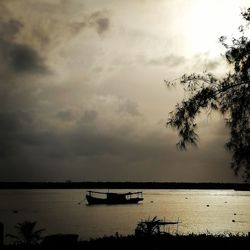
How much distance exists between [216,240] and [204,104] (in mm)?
6822

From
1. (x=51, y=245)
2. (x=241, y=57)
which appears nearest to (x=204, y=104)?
(x=241, y=57)

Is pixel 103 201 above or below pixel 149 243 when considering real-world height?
above

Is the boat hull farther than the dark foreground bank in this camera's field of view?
Yes

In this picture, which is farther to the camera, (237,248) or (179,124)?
(179,124)

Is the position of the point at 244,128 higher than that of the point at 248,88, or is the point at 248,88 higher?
the point at 248,88

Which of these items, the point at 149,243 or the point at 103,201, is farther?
the point at 103,201

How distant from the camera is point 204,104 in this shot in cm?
2411

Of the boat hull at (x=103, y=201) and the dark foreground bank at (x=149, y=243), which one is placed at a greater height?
the boat hull at (x=103, y=201)

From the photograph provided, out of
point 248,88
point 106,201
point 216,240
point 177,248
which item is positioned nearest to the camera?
point 177,248

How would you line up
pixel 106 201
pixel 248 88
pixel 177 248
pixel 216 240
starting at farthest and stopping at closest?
pixel 106 201 → pixel 248 88 → pixel 216 240 → pixel 177 248

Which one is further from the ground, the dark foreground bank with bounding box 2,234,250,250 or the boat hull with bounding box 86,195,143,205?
the boat hull with bounding box 86,195,143,205

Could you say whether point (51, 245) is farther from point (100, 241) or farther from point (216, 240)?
point (216, 240)

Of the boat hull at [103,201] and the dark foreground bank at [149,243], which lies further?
the boat hull at [103,201]

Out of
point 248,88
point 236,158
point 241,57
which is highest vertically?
point 241,57
